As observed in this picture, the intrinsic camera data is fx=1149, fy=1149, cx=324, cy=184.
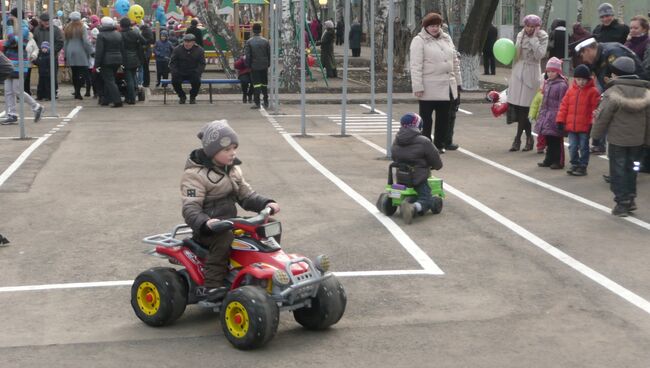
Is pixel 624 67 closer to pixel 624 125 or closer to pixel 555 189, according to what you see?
pixel 624 125

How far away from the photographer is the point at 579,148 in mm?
14664

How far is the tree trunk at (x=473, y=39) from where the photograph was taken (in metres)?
28.0

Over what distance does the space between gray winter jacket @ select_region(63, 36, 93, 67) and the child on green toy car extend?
50.3 feet

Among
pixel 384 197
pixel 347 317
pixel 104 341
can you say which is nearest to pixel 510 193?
pixel 384 197

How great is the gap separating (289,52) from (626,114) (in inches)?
707

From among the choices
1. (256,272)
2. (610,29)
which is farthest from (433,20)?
(256,272)

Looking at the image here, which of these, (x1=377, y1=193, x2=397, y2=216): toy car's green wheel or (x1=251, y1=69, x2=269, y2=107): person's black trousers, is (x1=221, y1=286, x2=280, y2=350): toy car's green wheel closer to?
(x1=377, y1=193, x2=397, y2=216): toy car's green wheel

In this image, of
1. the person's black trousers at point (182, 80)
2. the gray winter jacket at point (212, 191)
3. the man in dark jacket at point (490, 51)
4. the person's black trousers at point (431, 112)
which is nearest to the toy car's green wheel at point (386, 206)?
the gray winter jacket at point (212, 191)

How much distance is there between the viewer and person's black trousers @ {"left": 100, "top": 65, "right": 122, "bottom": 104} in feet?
79.5

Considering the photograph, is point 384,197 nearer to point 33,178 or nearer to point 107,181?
point 107,181

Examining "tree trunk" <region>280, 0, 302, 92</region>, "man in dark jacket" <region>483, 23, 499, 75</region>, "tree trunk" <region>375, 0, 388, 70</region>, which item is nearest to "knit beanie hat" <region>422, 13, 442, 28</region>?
"tree trunk" <region>280, 0, 302, 92</region>

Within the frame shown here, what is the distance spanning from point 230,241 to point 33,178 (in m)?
7.51

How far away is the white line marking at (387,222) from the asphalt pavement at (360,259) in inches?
1.3

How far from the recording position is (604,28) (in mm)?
18047
